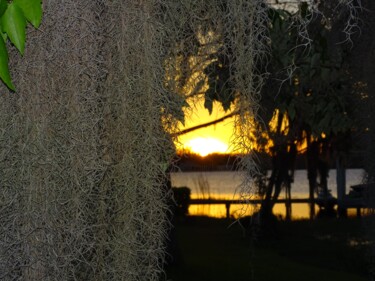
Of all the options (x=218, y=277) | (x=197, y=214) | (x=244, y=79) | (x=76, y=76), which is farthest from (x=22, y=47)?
(x=197, y=214)

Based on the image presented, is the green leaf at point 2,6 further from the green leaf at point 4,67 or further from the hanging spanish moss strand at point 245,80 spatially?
the hanging spanish moss strand at point 245,80

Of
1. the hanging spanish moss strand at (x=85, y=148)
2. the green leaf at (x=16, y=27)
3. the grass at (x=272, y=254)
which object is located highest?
the green leaf at (x=16, y=27)

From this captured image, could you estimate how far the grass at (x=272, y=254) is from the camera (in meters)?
8.41

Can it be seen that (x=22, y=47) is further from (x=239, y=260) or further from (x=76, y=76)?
(x=239, y=260)

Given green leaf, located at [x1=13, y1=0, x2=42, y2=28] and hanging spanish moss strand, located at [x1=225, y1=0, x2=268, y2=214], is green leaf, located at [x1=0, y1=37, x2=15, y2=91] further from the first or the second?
hanging spanish moss strand, located at [x1=225, y1=0, x2=268, y2=214]

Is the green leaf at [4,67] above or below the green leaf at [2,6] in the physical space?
below

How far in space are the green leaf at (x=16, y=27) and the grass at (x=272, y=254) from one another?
5.15 meters

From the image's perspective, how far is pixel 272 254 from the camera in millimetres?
10445

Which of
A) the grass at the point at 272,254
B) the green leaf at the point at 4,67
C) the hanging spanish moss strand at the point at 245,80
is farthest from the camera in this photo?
the grass at the point at 272,254

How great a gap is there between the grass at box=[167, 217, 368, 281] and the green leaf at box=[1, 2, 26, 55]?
203 inches

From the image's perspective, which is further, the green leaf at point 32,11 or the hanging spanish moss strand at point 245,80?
the hanging spanish moss strand at point 245,80

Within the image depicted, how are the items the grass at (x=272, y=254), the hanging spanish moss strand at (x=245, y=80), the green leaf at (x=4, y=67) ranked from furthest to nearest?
the grass at (x=272, y=254), the hanging spanish moss strand at (x=245, y=80), the green leaf at (x=4, y=67)

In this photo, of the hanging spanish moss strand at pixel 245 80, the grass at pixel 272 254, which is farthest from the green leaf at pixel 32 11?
the grass at pixel 272 254

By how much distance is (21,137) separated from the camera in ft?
4.36
